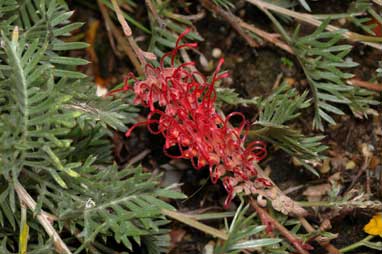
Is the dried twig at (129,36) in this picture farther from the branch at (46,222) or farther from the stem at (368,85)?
the stem at (368,85)

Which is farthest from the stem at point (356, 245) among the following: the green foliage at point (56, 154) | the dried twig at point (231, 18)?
the dried twig at point (231, 18)

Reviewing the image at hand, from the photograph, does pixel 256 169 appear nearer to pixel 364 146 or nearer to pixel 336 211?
pixel 336 211

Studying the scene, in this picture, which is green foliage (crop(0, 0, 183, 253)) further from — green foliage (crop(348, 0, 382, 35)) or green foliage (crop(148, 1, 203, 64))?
green foliage (crop(348, 0, 382, 35))

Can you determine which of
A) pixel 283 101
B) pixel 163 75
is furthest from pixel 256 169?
pixel 163 75

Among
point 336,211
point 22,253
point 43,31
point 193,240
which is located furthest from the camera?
point 193,240

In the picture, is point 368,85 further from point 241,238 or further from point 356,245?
point 241,238

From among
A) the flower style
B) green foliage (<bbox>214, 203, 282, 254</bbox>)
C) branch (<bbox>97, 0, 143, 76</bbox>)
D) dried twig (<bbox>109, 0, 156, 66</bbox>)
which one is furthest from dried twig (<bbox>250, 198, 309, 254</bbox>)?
branch (<bbox>97, 0, 143, 76</bbox>)

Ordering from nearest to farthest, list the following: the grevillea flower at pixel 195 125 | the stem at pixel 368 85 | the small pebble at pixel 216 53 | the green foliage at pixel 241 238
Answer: the green foliage at pixel 241 238 < the grevillea flower at pixel 195 125 < the stem at pixel 368 85 < the small pebble at pixel 216 53
